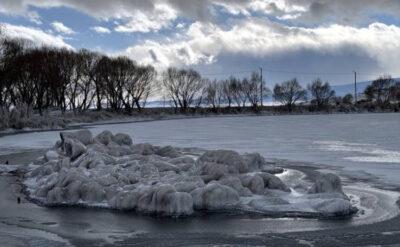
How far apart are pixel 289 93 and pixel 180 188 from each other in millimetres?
117905

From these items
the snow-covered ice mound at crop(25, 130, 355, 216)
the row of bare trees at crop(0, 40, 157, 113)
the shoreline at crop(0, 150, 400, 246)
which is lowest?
the shoreline at crop(0, 150, 400, 246)

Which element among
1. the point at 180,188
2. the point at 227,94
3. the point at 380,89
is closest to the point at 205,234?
the point at 180,188

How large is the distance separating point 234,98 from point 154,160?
358 feet

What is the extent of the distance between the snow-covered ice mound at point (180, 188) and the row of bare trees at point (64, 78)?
1848 inches

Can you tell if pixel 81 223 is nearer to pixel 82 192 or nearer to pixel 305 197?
pixel 82 192

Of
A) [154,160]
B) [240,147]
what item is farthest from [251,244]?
[240,147]

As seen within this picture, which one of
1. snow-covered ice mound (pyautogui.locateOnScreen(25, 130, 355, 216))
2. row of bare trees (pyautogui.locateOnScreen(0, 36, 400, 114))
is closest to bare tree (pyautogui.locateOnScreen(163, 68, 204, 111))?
row of bare trees (pyautogui.locateOnScreen(0, 36, 400, 114))

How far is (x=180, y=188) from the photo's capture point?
11758 millimetres

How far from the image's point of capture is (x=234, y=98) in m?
124

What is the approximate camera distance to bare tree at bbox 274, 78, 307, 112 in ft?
418

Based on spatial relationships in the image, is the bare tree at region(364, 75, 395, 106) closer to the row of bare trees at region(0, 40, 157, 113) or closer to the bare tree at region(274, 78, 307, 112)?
the bare tree at region(274, 78, 307, 112)

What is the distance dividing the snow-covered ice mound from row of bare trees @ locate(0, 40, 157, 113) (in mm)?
46930

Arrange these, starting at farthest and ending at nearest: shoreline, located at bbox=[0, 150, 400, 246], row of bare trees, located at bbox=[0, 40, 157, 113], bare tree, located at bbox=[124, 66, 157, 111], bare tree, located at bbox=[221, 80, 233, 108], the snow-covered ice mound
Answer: bare tree, located at bbox=[221, 80, 233, 108] → bare tree, located at bbox=[124, 66, 157, 111] → row of bare trees, located at bbox=[0, 40, 157, 113] → the snow-covered ice mound → shoreline, located at bbox=[0, 150, 400, 246]

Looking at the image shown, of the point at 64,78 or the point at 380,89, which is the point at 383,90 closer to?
the point at 380,89
